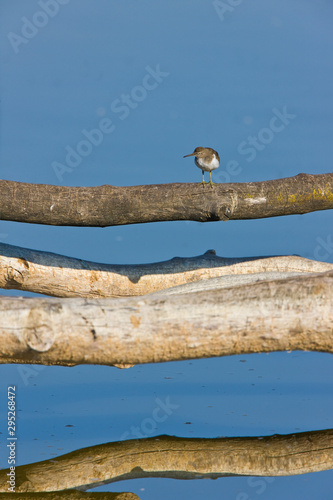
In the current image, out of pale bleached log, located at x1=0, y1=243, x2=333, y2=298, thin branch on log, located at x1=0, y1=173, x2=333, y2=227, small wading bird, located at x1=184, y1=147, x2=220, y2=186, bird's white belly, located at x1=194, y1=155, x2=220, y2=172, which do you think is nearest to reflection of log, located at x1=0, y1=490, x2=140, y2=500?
thin branch on log, located at x1=0, y1=173, x2=333, y2=227

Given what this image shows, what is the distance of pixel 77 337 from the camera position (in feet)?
10.9

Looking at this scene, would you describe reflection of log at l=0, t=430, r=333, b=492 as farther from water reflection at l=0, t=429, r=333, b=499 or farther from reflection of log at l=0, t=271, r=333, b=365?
reflection of log at l=0, t=271, r=333, b=365

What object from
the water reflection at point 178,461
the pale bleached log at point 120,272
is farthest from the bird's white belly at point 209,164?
the water reflection at point 178,461

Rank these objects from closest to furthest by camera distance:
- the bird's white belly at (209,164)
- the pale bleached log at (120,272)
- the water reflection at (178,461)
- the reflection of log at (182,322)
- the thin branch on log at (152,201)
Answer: the reflection of log at (182,322), the water reflection at (178,461), the thin branch on log at (152,201), the pale bleached log at (120,272), the bird's white belly at (209,164)

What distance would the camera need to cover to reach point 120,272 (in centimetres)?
570

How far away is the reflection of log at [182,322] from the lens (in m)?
3.31

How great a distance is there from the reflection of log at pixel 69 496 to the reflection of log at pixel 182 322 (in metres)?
0.80

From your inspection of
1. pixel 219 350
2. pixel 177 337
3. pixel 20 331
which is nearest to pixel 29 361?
pixel 20 331

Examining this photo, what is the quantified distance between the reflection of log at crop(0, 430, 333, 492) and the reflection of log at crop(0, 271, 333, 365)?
833 mm

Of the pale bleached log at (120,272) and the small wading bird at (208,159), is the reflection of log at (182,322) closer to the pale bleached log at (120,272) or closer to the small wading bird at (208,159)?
the pale bleached log at (120,272)

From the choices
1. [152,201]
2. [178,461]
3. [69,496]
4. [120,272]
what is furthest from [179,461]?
[120,272]

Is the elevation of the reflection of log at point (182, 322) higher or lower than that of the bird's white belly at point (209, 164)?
lower

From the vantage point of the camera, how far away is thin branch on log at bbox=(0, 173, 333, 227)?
15.3 ft

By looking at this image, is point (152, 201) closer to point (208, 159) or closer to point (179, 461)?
point (208, 159)
